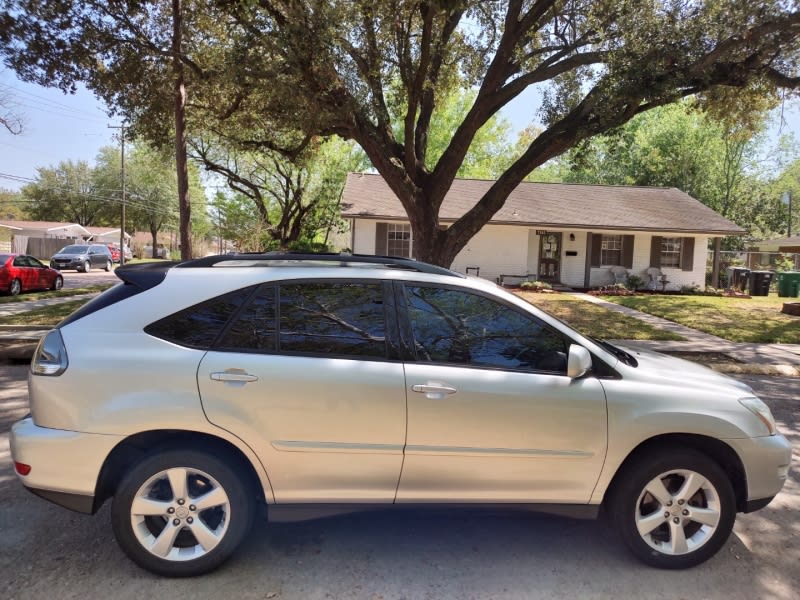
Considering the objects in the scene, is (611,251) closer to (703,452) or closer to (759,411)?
(759,411)

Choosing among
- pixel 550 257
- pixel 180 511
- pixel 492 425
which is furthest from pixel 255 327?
pixel 550 257

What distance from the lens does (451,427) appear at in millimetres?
2924

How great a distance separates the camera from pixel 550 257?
22797 mm

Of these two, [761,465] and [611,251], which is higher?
[611,251]

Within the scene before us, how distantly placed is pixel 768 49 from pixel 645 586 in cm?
1100

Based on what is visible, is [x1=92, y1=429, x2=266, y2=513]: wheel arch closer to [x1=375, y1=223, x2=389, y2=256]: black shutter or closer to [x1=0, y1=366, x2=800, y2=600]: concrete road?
[x1=0, y1=366, x2=800, y2=600]: concrete road

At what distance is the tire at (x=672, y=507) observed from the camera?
3.05 metres

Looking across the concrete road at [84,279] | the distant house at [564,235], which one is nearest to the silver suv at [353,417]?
the distant house at [564,235]

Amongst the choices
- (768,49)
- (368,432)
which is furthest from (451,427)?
(768,49)

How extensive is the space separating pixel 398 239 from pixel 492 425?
18.9m

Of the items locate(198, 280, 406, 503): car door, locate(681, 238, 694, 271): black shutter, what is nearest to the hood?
locate(198, 280, 406, 503): car door

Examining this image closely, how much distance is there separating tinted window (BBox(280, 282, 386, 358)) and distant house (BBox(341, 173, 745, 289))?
1777cm

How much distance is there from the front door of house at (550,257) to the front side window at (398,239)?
5685mm

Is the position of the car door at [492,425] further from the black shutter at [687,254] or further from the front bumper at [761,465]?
the black shutter at [687,254]
